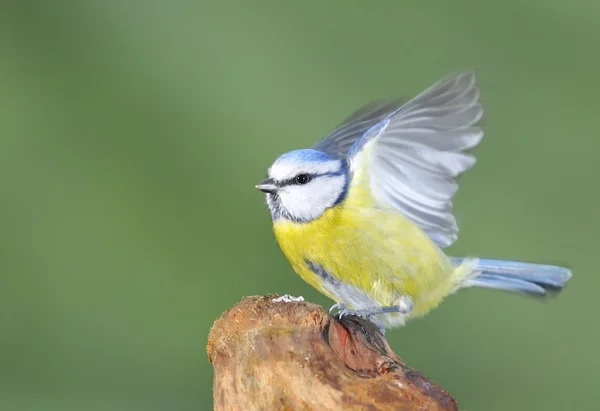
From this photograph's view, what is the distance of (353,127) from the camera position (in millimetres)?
1633

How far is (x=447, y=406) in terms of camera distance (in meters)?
0.89

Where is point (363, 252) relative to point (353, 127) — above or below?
below

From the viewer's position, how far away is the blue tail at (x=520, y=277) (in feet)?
4.86

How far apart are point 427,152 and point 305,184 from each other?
203 millimetres

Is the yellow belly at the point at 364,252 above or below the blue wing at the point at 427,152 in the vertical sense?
below

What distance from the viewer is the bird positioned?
1330 millimetres

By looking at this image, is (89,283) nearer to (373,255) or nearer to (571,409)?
(373,255)

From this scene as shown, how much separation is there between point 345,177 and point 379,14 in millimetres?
1139

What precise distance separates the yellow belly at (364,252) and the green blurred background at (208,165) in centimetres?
73

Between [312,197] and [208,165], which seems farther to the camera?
[208,165]

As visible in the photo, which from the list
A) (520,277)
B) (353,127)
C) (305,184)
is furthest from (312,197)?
(520,277)

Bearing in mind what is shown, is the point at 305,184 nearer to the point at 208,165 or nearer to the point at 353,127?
the point at 353,127

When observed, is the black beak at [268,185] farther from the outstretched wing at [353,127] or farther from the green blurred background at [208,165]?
the green blurred background at [208,165]

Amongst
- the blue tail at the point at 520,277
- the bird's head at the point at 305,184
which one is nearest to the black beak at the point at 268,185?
the bird's head at the point at 305,184
